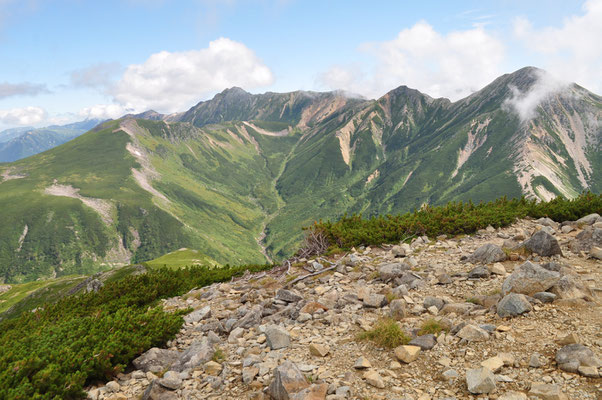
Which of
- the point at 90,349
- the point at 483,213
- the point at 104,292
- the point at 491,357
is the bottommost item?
the point at 104,292

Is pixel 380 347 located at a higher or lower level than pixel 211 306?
higher

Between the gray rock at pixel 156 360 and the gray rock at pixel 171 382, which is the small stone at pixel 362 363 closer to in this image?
the gray rock at pixel 171 382

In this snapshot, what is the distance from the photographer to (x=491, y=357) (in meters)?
6.85

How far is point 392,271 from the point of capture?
1324 centimetres

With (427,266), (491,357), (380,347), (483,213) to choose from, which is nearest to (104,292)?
(380,347)

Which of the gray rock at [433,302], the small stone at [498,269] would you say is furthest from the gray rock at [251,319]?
the small stone at [498,269]

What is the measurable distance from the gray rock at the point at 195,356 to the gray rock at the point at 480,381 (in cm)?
704

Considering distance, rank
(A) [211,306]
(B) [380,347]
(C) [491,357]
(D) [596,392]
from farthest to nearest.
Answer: (A) [211,306], (B) [380,347], (C) [491,357], (D) [596,392]

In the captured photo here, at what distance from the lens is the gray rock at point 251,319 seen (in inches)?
450

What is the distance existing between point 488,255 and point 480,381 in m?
8.51

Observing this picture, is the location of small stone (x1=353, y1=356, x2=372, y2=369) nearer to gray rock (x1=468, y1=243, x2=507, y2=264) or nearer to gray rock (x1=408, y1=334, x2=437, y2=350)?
gray rock (x1=408, y1=334, x2=437, y2=350)

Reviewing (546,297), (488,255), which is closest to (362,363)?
(546,297)

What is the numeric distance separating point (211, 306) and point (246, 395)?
7915 mm

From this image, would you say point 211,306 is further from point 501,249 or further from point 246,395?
point 501,249
